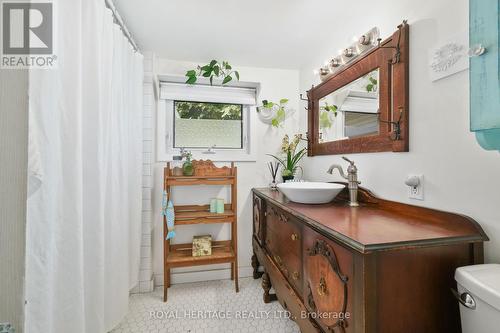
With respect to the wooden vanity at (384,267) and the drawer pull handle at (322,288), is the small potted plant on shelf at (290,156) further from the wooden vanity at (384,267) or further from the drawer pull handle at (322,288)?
the drawer pull handle at (322,288)

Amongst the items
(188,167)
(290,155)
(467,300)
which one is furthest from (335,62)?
(467,300)

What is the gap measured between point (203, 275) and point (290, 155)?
1450 millimetres

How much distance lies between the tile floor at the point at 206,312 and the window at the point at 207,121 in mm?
1213

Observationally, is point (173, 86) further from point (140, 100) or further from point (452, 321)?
point (452, 321)

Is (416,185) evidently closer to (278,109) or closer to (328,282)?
(328,282)

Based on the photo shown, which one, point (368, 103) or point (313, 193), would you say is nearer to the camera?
point (313, 193)

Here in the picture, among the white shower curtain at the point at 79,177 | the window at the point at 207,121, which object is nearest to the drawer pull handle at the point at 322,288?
the white shower curtain at the point at 79,177

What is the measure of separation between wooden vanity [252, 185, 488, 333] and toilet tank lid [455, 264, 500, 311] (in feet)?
0.21

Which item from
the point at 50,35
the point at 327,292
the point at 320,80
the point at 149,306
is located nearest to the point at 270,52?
the point at 320,80

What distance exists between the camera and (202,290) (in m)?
2.03

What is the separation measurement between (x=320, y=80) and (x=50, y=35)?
5.84ft

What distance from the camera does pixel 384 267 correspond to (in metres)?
0.70

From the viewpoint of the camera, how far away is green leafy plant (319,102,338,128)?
1788 mm

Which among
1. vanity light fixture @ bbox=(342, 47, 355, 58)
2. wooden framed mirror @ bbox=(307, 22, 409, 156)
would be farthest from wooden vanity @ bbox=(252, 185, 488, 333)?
vanity light fixture @ bbox=(342, 47, 355, 58)
